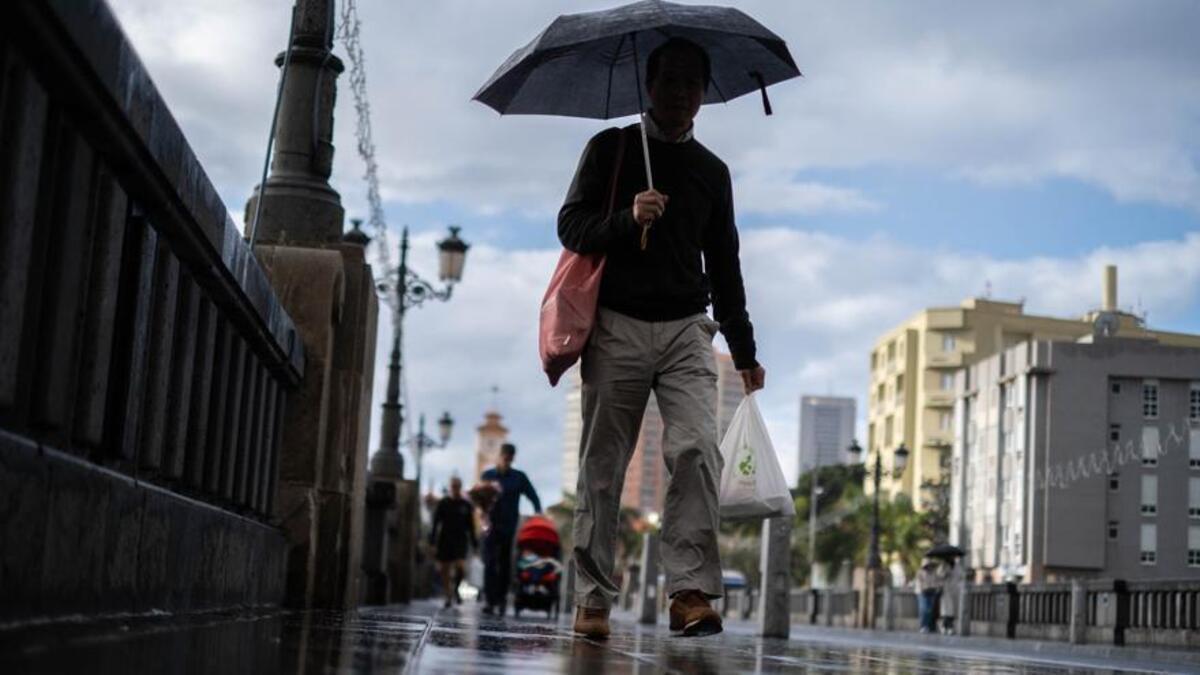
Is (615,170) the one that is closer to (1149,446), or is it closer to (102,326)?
(102,326)

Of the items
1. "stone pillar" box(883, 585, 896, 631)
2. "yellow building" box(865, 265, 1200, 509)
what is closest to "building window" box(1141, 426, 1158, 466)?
"yellow building" box(865, 265, 1200, 509)

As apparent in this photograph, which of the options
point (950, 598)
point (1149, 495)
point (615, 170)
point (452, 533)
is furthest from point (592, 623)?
point (1149, 495)

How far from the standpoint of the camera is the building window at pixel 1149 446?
89000 mm

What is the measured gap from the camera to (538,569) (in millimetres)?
24188

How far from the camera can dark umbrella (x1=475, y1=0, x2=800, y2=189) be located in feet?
23.4

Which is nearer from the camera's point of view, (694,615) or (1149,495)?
(694,615)

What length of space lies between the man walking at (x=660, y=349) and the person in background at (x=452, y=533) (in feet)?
53.8

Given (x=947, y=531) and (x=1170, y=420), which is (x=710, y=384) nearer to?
(x=1170, y=420)

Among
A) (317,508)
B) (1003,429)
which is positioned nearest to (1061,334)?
(1003,429)

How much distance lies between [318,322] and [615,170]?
3267 millimetres

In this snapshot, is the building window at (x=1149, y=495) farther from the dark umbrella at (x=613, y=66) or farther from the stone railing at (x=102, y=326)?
the stone railing at (x=102, y=326)

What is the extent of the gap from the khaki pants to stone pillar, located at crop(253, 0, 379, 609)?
3144 mm

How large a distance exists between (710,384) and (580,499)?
66 cm

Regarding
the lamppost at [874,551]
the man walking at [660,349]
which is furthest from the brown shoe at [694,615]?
the lamppost at [874,551]
